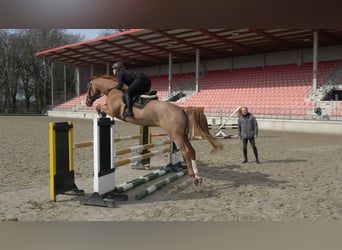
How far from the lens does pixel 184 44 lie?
91.5 ft

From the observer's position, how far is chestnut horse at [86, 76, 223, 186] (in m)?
5.54

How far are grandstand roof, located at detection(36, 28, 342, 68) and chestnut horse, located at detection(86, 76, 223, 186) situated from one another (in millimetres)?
16768

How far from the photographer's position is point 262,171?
7.68 meters

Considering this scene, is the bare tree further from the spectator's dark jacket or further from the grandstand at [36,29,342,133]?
the spectator's dark jacket

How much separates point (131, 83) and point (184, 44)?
2296 cm

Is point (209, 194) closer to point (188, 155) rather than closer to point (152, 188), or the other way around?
point (188, 155)

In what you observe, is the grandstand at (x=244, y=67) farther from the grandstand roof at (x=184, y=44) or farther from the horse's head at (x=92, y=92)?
the horse's head at (x=92, y=92)

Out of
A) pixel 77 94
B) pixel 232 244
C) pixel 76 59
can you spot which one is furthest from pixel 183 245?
pixel 77 94

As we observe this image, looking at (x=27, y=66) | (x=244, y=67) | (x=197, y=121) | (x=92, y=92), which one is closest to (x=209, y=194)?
(x=197, y=121)

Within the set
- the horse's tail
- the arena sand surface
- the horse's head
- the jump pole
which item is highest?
the horse's head

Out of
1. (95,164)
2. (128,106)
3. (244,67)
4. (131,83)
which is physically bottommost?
(95,164)

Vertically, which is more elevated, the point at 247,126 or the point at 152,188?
the point at 247,126

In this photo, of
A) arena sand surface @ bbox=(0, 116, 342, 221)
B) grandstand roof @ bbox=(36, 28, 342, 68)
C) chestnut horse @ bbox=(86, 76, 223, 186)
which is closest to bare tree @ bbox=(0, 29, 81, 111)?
grandstand roof @ bbox=(36, 28, 342, 68)

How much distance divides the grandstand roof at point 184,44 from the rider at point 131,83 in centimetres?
1689
